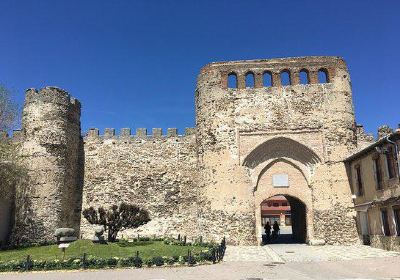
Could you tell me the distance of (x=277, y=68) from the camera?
2055 cm

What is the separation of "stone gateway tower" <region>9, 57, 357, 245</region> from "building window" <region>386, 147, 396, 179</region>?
11.9 feet

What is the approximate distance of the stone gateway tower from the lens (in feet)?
62.6

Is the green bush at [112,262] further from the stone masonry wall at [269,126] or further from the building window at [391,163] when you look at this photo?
the building window at [391,163]

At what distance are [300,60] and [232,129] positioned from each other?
Result: 5.76 metres

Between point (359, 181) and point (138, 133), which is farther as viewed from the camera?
point (138, 133)

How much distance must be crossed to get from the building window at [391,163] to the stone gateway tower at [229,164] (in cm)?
363

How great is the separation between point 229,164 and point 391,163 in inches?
316

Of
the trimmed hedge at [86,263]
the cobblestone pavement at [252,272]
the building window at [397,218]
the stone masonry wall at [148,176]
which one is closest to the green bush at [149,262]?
the trimmed hedge at [86,263]

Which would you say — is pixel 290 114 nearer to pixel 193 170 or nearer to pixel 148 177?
pixel 193 170

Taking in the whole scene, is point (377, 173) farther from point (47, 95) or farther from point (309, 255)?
point (47, 95)

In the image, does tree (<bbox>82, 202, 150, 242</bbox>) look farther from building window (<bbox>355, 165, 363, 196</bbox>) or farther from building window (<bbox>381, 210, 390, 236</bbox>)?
building window (<bbox>381, 210, 390, 236</bbox>)

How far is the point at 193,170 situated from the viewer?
2230 centimetres

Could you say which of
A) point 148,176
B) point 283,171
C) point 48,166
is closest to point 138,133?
point 148,176

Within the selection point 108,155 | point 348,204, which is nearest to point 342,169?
point 348,204
